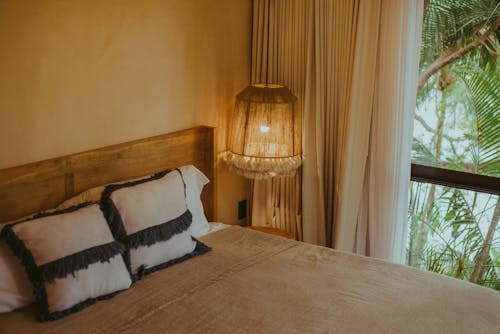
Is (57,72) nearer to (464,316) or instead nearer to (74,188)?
(74,188)

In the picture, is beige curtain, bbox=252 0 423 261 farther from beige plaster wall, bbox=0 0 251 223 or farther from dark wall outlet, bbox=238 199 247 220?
beige plaster wall, bbox=0 0 251 223

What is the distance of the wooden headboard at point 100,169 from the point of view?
2349 mm

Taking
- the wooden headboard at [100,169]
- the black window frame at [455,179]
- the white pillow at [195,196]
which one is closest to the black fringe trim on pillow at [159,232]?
the white pillow at [195,196]

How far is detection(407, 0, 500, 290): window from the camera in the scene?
3.12m

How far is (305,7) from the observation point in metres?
3.39

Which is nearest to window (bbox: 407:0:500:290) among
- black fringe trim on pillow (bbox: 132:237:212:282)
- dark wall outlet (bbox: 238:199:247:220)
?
dark wall outlet (bbox: 238:199:247:220)

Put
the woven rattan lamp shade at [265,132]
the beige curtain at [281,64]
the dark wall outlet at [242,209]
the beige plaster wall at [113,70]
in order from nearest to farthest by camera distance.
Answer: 1. the beige plaster wall at [113,70]
2. the woven rattan lamp shade at [265,132]
3. the beige curtain at [281,64]
4. the dark wall outlet at [242,209]

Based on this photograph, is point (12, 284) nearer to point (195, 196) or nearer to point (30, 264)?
point (30, 264)

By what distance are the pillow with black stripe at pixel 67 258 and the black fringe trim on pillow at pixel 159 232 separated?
0.12 meters

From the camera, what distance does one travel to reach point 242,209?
372cm

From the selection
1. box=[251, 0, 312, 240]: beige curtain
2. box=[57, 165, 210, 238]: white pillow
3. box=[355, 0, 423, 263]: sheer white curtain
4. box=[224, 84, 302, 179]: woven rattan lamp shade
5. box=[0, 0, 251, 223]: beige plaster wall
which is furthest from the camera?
box=[251, 0, 312, 240]: beige curtain

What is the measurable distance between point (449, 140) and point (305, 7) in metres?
1.11

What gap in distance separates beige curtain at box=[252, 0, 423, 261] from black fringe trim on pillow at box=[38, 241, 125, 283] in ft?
4.84

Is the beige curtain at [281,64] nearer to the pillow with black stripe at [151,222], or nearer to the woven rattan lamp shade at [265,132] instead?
the woven rattan lamp shade at [265,132]
